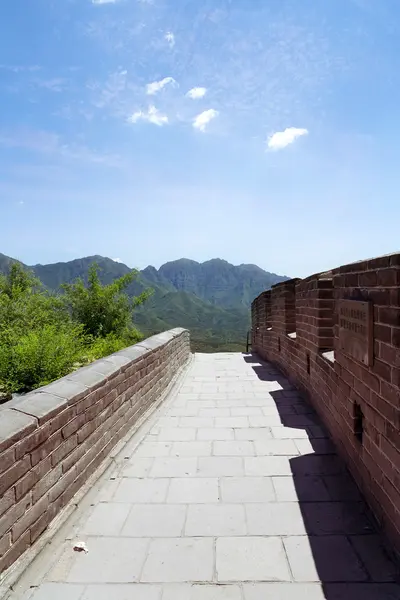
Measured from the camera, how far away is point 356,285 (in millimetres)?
2707

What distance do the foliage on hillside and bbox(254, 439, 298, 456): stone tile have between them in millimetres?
3160

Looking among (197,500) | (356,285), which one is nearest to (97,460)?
(197,500)

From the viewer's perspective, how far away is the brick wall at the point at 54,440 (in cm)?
198

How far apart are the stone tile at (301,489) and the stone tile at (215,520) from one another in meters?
0.34

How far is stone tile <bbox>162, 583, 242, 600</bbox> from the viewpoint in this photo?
1815mm

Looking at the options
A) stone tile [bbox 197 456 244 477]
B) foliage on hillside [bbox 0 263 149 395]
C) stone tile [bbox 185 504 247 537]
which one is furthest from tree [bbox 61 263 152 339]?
stone tile [bbox 185 504 247 537]

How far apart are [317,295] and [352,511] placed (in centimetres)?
228

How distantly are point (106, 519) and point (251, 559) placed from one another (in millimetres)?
901

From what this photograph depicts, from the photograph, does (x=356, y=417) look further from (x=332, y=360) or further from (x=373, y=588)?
(x=373, y=588)

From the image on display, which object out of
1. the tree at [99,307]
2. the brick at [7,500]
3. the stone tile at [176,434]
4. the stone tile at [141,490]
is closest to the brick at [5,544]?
the brick at [7,500]

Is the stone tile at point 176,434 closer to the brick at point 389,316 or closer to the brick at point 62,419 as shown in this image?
the brick at point 62,419

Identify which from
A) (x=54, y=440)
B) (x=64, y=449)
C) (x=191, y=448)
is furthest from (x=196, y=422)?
(x=54, y=440)

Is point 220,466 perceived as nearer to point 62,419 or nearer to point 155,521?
point 155,521

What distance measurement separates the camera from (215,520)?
2463mm
